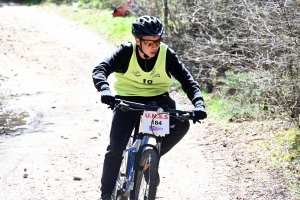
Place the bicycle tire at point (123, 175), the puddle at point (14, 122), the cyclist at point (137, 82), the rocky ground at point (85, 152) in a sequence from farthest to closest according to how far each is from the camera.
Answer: the puddle at point (14, 122) → the rocky ground at point (85, 152) → the bicycle tire at point (123, 175) → the cyclist at point (137, 82)

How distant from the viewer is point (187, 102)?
11.2 m

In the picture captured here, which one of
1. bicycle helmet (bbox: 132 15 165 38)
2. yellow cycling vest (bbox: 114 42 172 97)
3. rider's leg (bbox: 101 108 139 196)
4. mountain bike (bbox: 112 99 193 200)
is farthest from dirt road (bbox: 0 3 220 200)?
bicycle helmet (bbox: 132 15 165 38)

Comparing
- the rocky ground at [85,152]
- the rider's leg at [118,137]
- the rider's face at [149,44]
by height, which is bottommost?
the rocky ground at [85,152]

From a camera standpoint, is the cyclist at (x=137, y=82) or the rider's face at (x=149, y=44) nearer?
the rider's face at (x=149, y=44)

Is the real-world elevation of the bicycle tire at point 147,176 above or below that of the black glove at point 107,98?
below

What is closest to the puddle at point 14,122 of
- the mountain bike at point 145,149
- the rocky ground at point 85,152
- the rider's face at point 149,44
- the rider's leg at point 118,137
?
the rocky ground at point 85,152

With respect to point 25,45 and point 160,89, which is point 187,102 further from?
point 25,45

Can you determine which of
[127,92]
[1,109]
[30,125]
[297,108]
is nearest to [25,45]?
[1,109]

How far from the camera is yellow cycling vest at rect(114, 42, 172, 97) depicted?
4.91 metres

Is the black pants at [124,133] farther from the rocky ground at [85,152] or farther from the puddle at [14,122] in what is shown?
the puddle at [14,122]

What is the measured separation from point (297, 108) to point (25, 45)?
42.6ft

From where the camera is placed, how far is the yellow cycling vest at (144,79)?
16.1 ft

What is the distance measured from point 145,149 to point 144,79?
A: 2.11 ft

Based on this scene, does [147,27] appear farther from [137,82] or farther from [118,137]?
[118,137]
